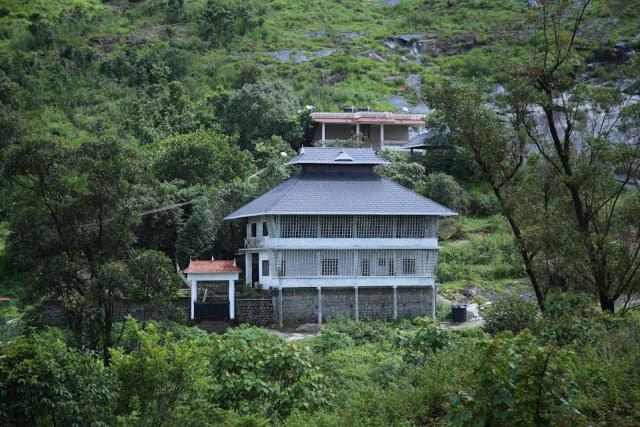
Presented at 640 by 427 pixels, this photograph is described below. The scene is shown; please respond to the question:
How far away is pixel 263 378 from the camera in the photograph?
17016mm

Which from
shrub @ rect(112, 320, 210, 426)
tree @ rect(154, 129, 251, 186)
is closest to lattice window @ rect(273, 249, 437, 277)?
tree @ rect(154, 129, 251, 186)

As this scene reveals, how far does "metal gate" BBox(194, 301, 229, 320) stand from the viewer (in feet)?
106

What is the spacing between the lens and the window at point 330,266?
3388cm

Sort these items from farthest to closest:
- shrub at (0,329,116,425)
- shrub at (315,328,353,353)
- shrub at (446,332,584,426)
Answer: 1. shrub at (315,328,353,353)
2. shrub at (0,329,116,425)
3. shrub at (446,332,584,426)

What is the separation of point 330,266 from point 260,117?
20.2m

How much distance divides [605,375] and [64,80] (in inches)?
2348

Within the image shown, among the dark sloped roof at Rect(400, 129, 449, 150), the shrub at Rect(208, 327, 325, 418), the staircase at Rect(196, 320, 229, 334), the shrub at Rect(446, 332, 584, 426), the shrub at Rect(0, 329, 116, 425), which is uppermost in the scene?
the dark sloped roof at Rect(400, 129, 449, 150)

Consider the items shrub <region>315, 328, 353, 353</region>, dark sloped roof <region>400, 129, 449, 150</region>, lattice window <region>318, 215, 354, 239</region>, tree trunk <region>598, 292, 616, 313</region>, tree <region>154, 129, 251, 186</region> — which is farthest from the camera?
dark sloped roof <region>400, 129, 449, 150</region>

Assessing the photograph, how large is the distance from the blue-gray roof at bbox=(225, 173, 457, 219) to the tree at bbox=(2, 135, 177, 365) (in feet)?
33.2

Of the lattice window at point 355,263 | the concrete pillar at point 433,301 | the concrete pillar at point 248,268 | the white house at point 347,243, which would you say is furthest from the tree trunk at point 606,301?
the concrete pillar at point 248,268

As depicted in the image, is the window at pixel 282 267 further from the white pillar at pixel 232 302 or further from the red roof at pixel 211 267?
the white pillar at pixel 232 302

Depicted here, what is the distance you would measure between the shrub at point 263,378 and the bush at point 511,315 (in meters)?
8.27

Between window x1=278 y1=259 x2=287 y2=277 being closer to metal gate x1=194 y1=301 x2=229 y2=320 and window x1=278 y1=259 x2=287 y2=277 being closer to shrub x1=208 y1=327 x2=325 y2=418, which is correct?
metal gate x1=194 y1=301 x2=229 y2=320

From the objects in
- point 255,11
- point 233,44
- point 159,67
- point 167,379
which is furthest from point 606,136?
point 255,11
